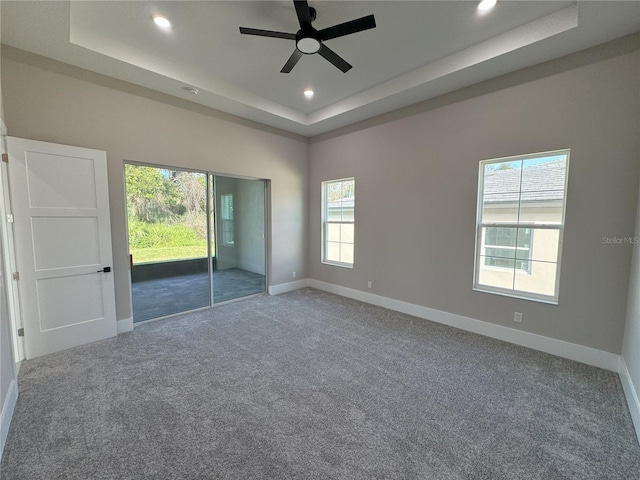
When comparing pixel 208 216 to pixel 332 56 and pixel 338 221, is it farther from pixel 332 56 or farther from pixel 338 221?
pixel 332 56

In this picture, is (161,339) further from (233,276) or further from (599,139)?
(599,139)

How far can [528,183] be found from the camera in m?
3.10

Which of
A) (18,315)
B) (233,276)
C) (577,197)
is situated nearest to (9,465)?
(18,315)

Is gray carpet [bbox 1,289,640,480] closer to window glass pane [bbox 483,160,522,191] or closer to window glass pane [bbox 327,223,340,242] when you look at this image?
window glass pane [bbox 483,160,522,191]

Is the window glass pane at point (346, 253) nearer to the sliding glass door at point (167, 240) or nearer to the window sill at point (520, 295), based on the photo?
the window sill at point (520, 295)

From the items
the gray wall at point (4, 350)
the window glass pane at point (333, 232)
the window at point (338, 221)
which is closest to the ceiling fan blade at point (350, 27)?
the window at point (338, 221)

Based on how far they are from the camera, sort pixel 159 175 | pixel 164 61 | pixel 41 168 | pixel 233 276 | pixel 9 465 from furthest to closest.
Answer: pixel 233 276
pixel 159 175
pixel 164 61
pixel 41 168
pixel 9 465

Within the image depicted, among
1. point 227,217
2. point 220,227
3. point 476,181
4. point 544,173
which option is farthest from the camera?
point 227,217

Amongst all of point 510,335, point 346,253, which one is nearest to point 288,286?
point 346,253

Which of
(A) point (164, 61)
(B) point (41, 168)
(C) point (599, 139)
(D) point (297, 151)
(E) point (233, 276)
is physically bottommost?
(E) point (233, 276)

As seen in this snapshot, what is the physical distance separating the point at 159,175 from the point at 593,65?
5.29 m

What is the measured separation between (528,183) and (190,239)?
483 cm

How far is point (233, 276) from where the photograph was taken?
5156 millimetres

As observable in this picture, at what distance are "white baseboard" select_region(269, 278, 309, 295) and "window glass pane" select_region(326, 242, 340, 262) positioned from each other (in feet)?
2.53
